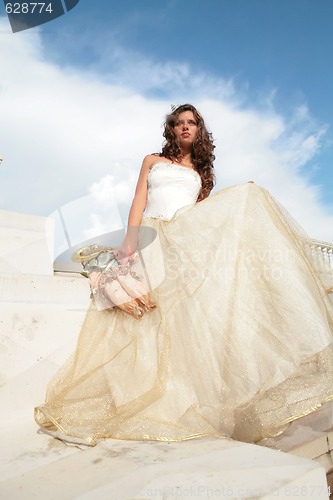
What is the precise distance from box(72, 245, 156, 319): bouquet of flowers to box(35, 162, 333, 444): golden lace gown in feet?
0.20

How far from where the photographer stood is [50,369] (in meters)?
2.29

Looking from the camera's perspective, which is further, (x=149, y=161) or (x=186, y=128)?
(x=186, y=128)

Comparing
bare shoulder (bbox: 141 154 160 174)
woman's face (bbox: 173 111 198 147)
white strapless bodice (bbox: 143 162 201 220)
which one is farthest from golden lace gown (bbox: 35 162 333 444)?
woman's face (bbox: 173 111 198 147)

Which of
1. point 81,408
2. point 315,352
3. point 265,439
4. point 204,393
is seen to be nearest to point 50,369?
point 81,408

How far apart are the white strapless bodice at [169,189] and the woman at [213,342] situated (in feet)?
0.92

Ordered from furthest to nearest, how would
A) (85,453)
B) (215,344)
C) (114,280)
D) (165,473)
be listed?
(114,280)
(215,344)
(85,453)
(165,473)

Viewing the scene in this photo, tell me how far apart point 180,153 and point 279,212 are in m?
1.08

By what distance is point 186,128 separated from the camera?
259 centimetres

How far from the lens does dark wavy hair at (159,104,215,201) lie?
256 centimetres

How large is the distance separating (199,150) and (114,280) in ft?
4.30

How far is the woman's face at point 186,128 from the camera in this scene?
2586 millimetres

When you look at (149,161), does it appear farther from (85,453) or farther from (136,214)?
(85,453)

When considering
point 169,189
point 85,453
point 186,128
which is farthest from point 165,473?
point 186,128

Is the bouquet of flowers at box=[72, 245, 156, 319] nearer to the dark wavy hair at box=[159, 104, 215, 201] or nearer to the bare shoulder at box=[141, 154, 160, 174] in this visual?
the bare shoulder at box=[141, 154, 160, 174]
